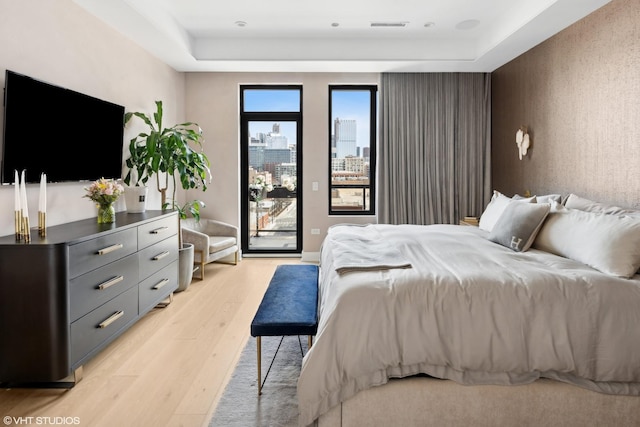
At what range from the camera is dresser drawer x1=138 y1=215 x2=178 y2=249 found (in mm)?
3100

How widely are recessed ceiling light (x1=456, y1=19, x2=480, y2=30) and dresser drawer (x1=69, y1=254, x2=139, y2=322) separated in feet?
13.3

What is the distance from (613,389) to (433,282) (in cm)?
93

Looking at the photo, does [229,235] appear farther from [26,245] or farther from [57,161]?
[26,245]

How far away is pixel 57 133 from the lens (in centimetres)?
→ 275

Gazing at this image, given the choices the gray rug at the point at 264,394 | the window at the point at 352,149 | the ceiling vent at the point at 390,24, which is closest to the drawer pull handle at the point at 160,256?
the gray rug at the point at 264,394

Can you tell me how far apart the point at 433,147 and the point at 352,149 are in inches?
44.4

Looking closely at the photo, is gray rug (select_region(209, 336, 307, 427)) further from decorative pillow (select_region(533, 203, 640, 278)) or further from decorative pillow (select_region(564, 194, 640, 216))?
decorative pillow (select_region(564, 194, 640, 216))

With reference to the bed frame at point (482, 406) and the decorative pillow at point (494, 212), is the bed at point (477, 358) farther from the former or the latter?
the decorative pillow at point (494, 212)

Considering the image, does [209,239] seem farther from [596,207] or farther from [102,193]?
[596,207]

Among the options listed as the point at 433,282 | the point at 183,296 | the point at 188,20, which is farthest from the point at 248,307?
the point at 188,20

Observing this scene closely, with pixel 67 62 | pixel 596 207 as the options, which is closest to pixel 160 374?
pixel 67 62

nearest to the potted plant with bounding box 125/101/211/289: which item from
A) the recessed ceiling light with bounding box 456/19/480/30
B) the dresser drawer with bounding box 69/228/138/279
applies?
the dresser drawer with bounding box 69/228/138/279

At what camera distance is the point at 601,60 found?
3152 millimetres

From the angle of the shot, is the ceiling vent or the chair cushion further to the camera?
the chair cushion
